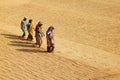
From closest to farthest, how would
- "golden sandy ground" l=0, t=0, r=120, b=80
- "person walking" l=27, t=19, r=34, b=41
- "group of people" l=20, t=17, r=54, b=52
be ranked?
"golden sandy ground" l=0, t=0, r=120, b=80
"group of people" l=20, t=17, r=54, b=52
"person walking" l=27, t=19, r=34, b=41

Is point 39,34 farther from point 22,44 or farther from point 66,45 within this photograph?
point 66,45

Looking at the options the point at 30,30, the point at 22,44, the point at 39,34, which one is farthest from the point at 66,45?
the point at 22,44

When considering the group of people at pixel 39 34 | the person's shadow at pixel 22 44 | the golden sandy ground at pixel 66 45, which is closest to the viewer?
the golden sandy ground at pixel 66 45

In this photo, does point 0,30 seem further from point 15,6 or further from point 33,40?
point 15,6

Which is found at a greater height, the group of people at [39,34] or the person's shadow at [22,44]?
the group of people at [39,34]

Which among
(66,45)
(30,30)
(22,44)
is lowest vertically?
(66,45)

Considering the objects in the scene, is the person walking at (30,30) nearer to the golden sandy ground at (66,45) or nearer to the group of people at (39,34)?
the group of people at (39,34)

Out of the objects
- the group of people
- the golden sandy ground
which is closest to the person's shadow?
the golden sandy ground

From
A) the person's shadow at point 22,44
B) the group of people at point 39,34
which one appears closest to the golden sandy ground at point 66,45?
the person's shadow at point 22,44

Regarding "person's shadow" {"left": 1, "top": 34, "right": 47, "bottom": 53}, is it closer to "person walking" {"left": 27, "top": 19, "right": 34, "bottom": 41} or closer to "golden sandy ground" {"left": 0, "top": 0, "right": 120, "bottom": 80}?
"golden sandy ground" {"left": 0, "top": 0, "right": 120, "bottom": 80}

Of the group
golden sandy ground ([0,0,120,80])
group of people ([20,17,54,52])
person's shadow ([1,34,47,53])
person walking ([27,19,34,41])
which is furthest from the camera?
person walking ([27,19,34,41])

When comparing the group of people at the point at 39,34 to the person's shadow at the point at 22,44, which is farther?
the person's shadow at the point at 22,44

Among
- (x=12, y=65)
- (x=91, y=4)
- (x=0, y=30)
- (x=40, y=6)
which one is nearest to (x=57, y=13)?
(x=40, y=6)

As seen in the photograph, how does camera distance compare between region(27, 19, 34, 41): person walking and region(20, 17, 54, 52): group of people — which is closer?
region(20, 17, 54, 52): group of people
